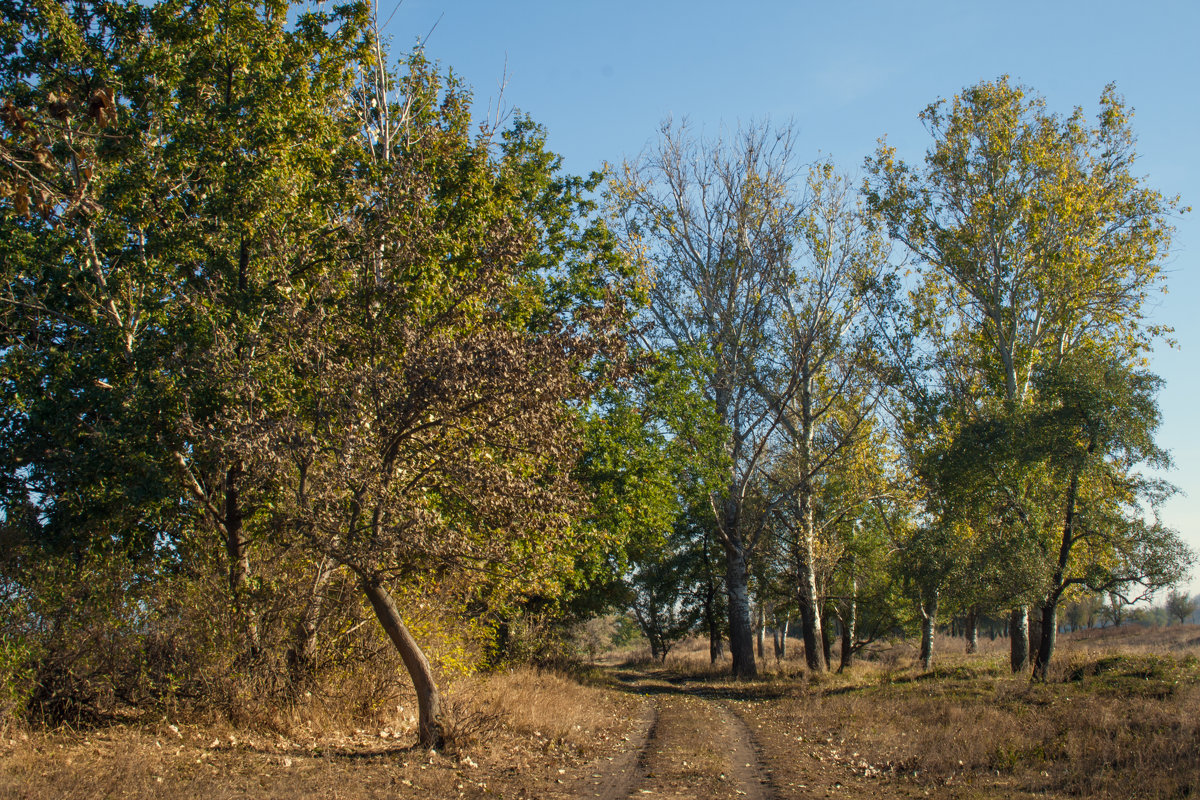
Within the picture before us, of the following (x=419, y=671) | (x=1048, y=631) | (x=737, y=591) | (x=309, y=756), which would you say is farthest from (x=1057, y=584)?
(x=309, y=756)

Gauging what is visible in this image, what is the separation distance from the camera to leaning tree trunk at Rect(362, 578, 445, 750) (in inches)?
396

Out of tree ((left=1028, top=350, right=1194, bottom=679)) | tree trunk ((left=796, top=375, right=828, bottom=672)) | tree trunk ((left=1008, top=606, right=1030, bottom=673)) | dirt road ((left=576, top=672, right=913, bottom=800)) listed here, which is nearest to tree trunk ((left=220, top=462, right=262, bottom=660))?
dirt road ((left=576, top=672, right=913, bottom=800))

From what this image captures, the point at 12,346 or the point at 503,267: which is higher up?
the point at 503,267

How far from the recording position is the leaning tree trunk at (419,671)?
10.1 m

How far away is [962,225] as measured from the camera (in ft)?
81.0

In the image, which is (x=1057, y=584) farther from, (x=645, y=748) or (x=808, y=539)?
(x=645, y=748)

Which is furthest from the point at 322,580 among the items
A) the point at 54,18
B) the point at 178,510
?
the point at 54,18

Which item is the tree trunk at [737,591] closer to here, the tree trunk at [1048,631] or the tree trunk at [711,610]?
the tree trunk at [1048,631]

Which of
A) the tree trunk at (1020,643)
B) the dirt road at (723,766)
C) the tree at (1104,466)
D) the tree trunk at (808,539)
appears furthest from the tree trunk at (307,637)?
the tree trunk at (1020,643)

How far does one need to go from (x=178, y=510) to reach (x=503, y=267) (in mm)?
5951

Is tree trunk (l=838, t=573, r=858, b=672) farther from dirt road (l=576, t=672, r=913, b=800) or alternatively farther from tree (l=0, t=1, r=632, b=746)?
tree (l=0, t=1, r=632, b=746)

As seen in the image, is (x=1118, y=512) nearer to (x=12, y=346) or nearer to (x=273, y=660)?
(x=273, y=660)

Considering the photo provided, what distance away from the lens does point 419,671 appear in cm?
1020

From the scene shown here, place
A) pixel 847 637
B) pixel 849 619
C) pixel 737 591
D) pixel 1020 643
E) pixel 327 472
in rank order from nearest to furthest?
1. pixel 327 472
2. pixel 1020 643
3. pixel 737 591
4. pixel 847 637
5. pixel 849 619
